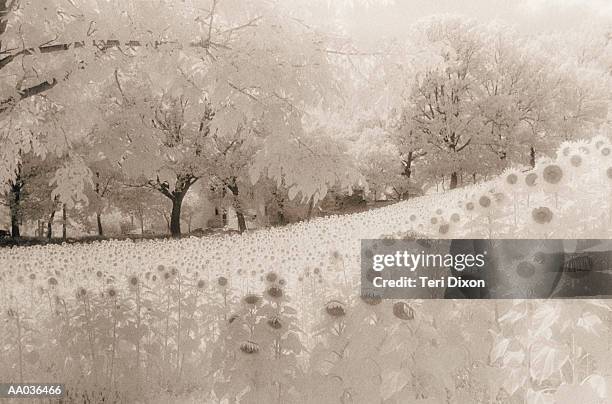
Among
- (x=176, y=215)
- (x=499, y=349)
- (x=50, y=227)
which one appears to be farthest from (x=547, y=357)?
(x=50, y=227)

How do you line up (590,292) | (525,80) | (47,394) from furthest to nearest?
(525,80) → (47,394) → (590,292)

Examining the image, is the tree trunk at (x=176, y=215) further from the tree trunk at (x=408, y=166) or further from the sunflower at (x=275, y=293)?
the tree trunk at (x=408, y=166)

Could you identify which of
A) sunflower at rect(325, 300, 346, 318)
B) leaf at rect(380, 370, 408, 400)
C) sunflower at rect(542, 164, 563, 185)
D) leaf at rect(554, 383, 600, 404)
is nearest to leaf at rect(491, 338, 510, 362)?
leaf at rect(554, 383, 600, 404)

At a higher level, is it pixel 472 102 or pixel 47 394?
pixel 472 102

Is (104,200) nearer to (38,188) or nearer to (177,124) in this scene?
(38,188)

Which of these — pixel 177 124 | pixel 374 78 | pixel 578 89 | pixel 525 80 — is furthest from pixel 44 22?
pixel 578 89

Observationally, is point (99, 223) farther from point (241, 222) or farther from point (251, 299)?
point (251, 299)

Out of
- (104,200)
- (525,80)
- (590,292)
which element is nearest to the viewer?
(590,292)

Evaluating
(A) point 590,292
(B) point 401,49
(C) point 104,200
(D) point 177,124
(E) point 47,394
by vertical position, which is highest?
(B) point 401,49

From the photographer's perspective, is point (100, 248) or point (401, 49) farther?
point (100, 248)
